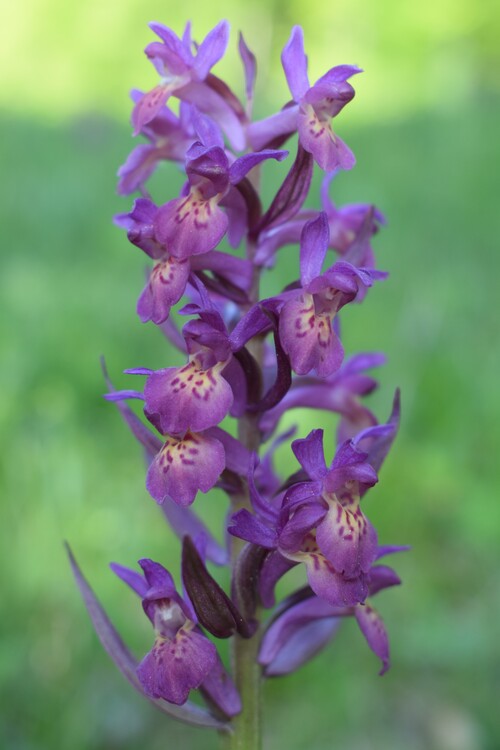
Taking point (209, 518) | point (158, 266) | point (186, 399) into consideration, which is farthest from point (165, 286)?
point (209, 518)

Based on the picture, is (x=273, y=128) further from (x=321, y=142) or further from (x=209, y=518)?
(x=209, y=518)

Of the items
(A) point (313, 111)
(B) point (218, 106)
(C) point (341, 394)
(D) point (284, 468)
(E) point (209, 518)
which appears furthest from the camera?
(D) point (284, 468)

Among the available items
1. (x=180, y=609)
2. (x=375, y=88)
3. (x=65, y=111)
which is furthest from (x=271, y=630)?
(x=375, y=88)

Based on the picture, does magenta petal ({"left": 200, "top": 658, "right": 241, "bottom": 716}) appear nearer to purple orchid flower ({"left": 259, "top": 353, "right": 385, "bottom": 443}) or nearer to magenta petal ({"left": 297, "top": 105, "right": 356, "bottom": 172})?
purple orchid flower ({"left": 259, "top": 353, "right": 385, "bottom": 443})

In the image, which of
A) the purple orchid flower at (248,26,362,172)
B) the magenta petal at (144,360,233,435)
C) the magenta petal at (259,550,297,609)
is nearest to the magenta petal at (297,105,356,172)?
the purple orchid flower at (248,26,362,172)

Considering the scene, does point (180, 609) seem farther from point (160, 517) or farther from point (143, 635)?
point (160, 517)

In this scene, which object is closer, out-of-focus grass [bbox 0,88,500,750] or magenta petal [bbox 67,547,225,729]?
magenta petal [bbox 67,547,225,729]

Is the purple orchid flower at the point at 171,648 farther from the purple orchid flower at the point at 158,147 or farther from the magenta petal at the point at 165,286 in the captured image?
the purple orchid flower at the point at 158,147

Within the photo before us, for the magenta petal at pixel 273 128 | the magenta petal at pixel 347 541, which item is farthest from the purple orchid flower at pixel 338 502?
the magenta petal at pixel 273 128
